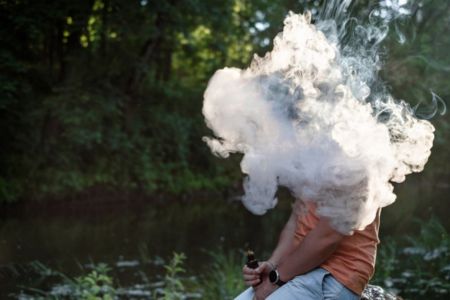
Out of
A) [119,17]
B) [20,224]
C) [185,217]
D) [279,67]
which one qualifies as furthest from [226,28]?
[279,67]

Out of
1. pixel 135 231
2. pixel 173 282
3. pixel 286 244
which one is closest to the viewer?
pixel 286 244

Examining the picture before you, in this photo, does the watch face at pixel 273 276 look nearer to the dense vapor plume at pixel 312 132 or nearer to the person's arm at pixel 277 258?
the person's arm at pixel 277 258

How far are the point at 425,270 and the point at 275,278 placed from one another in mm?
4999

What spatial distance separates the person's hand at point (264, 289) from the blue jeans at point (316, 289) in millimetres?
109

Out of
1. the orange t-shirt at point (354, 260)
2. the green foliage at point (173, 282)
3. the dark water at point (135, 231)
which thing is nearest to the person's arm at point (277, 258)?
the orange t-shirt at point (354, 260)

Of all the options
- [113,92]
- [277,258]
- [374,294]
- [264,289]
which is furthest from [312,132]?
[113,92]

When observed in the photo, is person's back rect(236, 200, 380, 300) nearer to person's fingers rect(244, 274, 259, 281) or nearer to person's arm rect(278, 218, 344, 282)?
person's arm rect(278, 218, 344, 282)

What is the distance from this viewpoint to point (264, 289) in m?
2.90

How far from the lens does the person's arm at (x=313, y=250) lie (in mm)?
2688

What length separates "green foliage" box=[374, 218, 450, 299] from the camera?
21.8ft

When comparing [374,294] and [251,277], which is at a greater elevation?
[251,277]

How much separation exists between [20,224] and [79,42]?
6.27 meters

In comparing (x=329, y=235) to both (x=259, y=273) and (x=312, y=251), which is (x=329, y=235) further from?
(x=259, y=273)

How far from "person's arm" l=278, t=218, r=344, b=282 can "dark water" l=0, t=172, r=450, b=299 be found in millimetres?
5591
